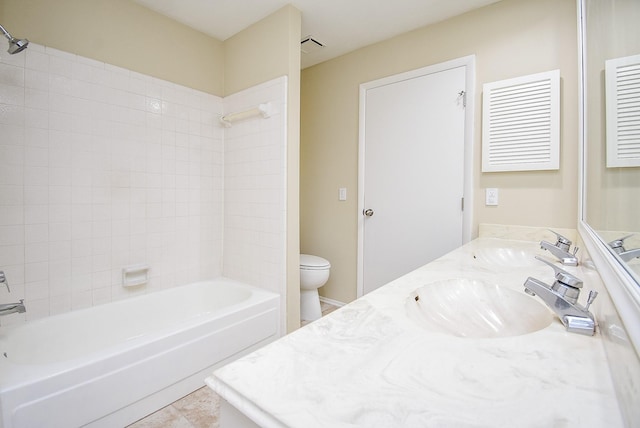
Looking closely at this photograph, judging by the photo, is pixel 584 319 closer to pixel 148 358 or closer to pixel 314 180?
pixel 148 358

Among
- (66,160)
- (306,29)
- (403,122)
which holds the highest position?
(306,29)

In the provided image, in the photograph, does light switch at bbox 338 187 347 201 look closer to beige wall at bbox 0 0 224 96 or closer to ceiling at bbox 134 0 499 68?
ceiling at bbox 134 0 499 68

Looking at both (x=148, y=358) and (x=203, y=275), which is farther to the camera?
(x=203, y=275)

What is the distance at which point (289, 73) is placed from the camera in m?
2.03

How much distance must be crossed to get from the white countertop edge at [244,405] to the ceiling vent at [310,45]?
2600 mm

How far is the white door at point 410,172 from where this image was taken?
6.82 ft

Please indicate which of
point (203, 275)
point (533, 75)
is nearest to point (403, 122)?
point (533, 75)

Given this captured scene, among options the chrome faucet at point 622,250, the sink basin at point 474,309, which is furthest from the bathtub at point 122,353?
the chrome faucet at point 622,250

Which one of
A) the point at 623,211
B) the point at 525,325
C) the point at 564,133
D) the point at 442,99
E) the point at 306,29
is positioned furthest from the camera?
the point at 306,29

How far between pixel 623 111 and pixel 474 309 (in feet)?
1.97

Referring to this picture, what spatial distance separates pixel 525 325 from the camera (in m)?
0.79

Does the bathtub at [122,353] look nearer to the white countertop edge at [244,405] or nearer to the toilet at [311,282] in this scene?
the toilet at [311,282]

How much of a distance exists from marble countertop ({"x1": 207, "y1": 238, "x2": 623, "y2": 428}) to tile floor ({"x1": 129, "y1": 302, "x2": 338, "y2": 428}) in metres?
1.15

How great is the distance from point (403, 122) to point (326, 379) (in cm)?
221
